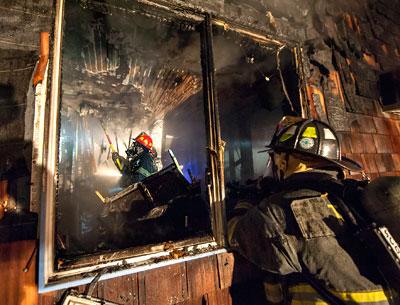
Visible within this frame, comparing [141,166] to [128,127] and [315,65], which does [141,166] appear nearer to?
[315,65]

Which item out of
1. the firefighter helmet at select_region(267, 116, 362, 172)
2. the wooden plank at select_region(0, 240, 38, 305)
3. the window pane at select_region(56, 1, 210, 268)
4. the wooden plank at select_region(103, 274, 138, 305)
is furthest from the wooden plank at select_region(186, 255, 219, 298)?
the firefighter helmet at select_region(267, 116, 362, 172)

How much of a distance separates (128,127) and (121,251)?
8941 mm

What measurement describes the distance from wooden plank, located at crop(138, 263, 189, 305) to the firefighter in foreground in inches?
26.3

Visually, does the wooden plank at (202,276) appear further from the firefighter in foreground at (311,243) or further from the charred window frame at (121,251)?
the firefighter in foreground at (311,243)

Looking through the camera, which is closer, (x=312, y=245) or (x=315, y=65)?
(x=312, y=245)

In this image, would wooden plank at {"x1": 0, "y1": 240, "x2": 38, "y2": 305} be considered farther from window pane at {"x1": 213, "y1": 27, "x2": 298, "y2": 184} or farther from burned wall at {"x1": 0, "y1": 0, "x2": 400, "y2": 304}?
window pane at {"x1": 213, "y1": 27, "x2": 298, "y2": 184}

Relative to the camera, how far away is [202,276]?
7.71 feet

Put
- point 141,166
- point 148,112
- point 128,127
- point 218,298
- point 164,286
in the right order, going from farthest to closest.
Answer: point 128,127
point 148,112
point 141,166
point 218,298
point 164,286

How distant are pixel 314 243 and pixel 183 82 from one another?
5.37 meters

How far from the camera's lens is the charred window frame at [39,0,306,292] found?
177 centimetres

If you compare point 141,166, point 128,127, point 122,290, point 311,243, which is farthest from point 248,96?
point 128,127

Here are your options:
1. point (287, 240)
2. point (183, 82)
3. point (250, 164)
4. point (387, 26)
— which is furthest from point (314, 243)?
point (387, 26)

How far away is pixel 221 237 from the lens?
2.59 m

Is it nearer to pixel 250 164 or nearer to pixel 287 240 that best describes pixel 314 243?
pixel 287 240
